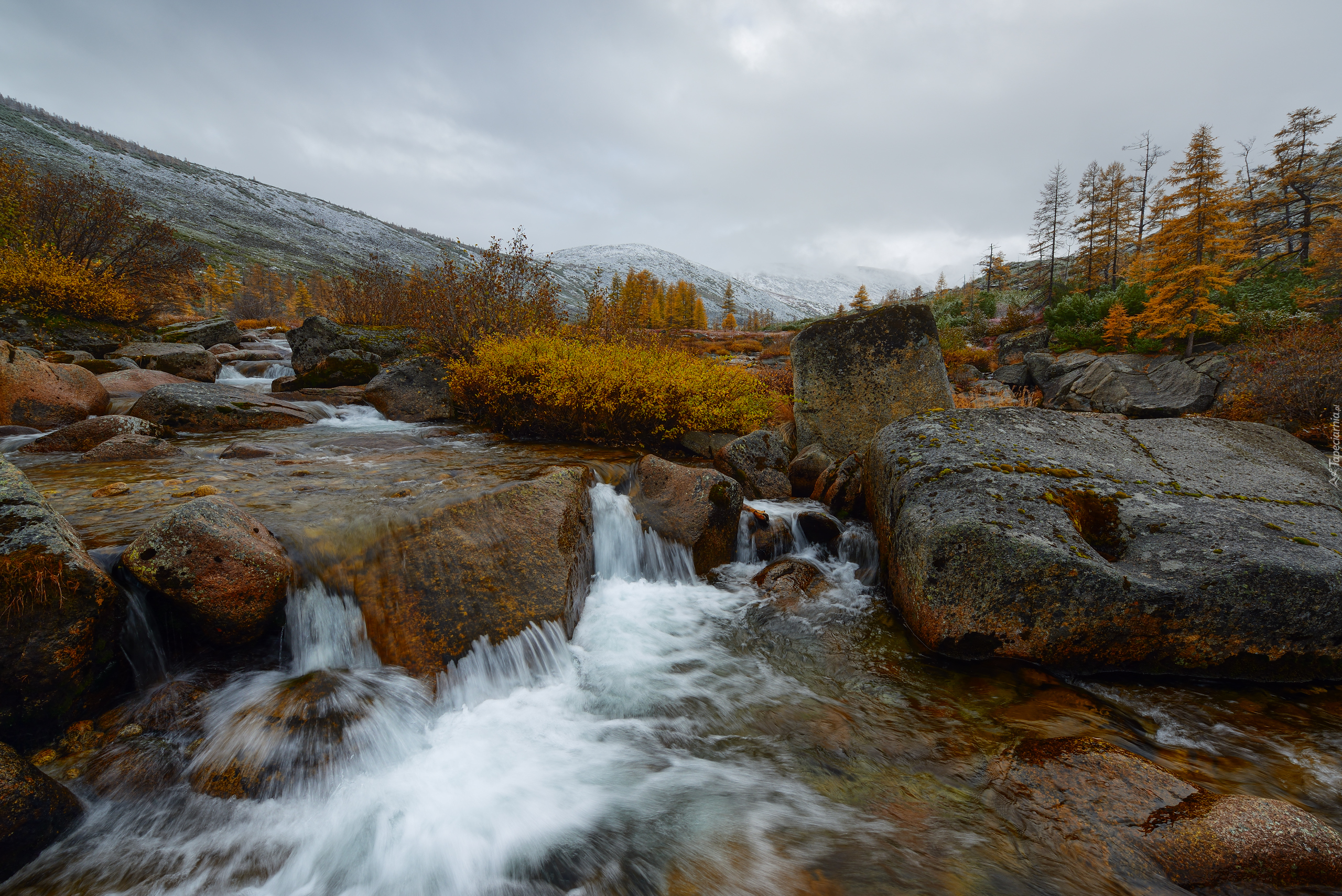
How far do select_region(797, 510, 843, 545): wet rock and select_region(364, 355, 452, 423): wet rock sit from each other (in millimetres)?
6790

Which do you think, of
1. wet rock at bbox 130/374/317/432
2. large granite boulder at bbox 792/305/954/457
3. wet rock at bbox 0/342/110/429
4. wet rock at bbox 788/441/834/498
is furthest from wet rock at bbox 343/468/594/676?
wet rock at bbox 0/342/110/429

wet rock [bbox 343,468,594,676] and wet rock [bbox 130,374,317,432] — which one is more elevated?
wet rock [bbox 130,374,317,432]

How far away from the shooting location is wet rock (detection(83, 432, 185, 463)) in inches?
204

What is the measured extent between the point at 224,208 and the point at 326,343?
10641 centimetres

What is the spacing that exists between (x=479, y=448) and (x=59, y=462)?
3.91 m

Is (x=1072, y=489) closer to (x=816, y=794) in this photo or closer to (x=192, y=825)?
(x=816, y=794)

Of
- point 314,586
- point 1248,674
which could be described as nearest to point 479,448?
point 314,586

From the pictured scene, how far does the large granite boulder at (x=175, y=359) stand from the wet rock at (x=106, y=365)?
2.18ft

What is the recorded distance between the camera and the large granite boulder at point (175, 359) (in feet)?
35.5

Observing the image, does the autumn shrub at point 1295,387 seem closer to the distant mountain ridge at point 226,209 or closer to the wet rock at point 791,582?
the wet rock at point 791,582

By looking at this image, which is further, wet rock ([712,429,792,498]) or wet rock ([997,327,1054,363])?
wet rock ([997,327,1054,363])

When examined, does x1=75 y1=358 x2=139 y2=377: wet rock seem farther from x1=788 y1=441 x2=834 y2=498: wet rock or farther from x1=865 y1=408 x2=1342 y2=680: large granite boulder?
x1=865 y1=408 x2=1342 y2=680: large granite boulder

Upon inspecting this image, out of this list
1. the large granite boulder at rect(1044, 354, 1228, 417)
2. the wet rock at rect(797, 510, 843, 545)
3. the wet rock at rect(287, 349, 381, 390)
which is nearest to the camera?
the wet rock at rect(797, 510, 843, 545)

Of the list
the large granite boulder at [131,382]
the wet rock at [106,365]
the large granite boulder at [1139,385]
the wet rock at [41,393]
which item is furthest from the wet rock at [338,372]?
the large granite boulder at [1139,385]
